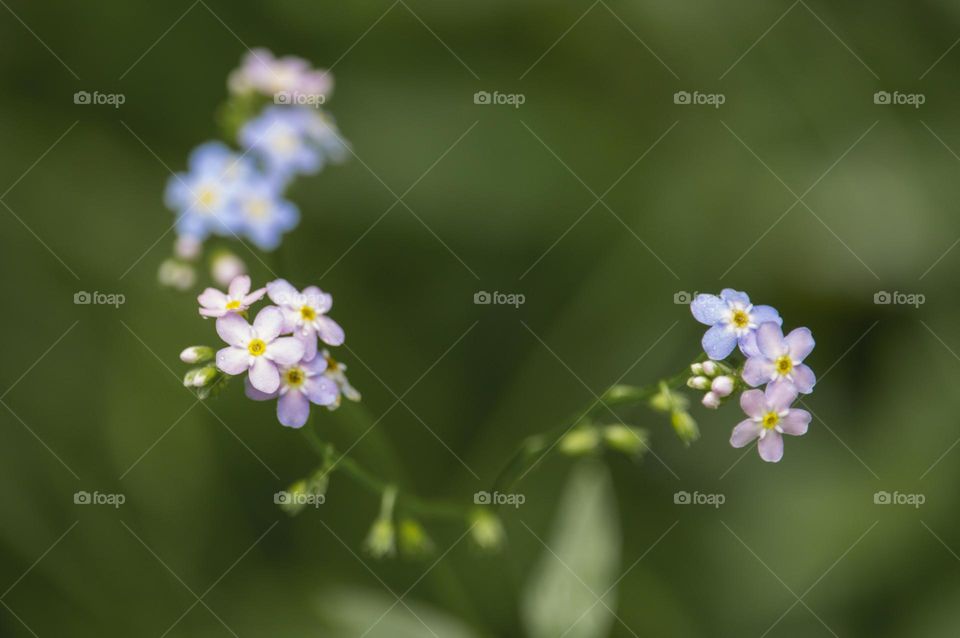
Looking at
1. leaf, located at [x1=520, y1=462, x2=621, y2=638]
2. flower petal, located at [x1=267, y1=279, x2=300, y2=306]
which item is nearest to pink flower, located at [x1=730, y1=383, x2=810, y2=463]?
leaf, located at [x1=520, y1=462, x2=621, y2=638]

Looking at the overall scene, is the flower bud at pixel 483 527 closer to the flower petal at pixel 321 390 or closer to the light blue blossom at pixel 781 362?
the flower petal at pixel 321 390

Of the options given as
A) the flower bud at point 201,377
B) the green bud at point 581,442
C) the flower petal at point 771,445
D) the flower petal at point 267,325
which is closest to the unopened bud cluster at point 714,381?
the flower petal at point 771,445

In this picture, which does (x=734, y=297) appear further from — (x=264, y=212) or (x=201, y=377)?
(x=264, y=212)

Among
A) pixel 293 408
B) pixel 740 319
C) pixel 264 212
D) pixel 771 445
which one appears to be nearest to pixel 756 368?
pixel 740 319

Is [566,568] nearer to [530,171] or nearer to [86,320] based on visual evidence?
[530,171]

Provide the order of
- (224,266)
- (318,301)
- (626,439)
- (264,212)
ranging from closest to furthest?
(318,301), (626,439), (264,212), (224,266)

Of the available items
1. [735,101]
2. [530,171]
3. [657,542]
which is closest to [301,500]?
[657,542]
